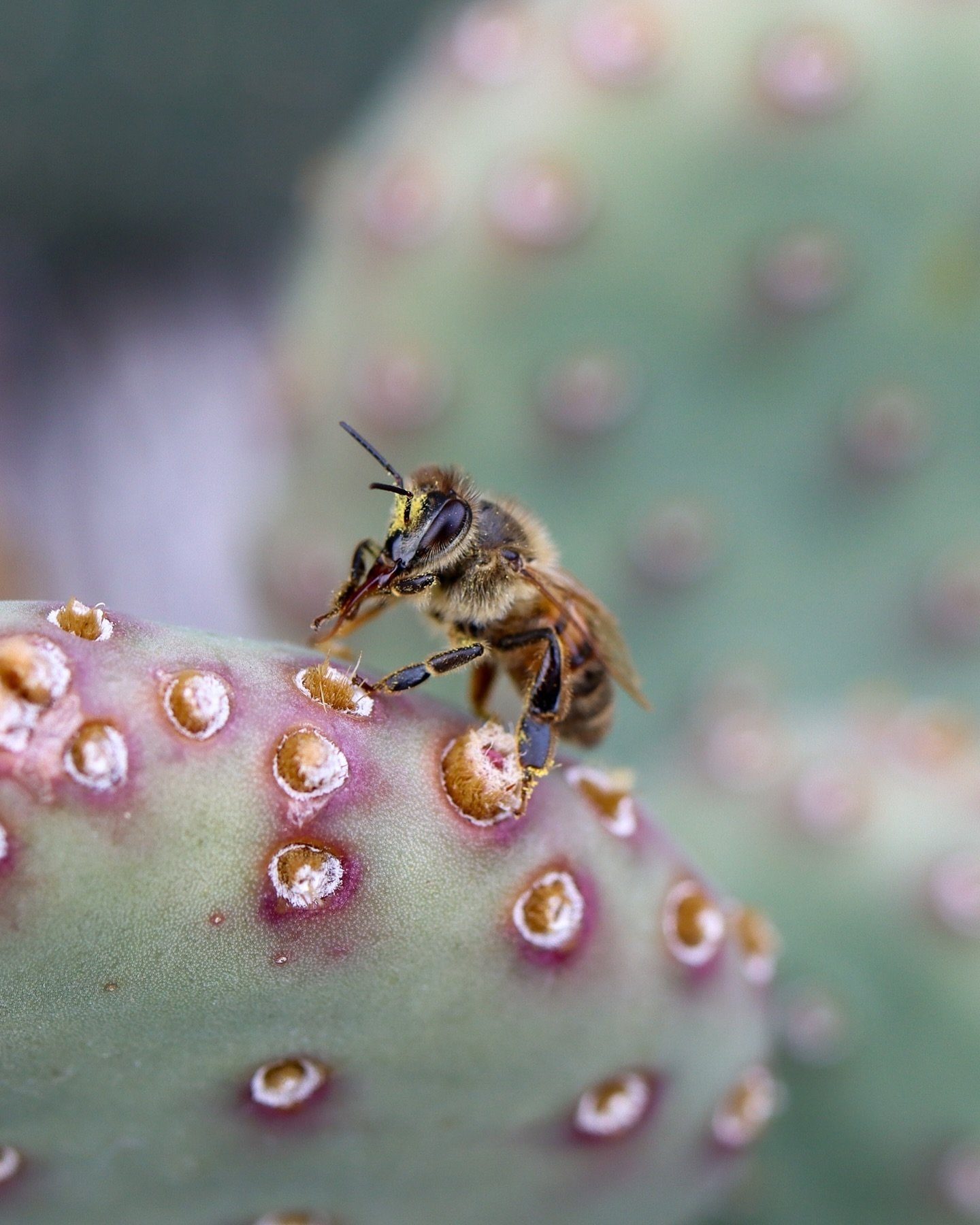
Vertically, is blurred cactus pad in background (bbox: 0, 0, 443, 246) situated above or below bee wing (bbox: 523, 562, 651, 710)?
above

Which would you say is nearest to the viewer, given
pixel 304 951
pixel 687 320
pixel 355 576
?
pixel 304 951

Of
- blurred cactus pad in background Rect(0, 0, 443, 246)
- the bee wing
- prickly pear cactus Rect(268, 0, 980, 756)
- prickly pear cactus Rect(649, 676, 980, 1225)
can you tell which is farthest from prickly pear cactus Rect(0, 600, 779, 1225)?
blurred cactus pad in background Rect(0, 0, 443, 246)

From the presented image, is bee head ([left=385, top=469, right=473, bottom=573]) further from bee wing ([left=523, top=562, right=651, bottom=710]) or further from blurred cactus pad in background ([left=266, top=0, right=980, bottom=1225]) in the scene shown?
Result: blurred cactus pad in background ([left=266, top=0, right=980, bottom=1225])

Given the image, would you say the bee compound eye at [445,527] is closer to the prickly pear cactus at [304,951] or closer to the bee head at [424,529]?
the bee head at [424,529]

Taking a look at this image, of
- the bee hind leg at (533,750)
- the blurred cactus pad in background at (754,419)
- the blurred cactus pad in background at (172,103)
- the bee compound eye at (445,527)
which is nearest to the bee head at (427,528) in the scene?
the bee compound eye at (445,527)

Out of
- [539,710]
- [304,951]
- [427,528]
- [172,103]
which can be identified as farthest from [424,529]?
[172,103]

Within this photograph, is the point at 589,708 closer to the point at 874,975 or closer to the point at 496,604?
the point at 496,604
